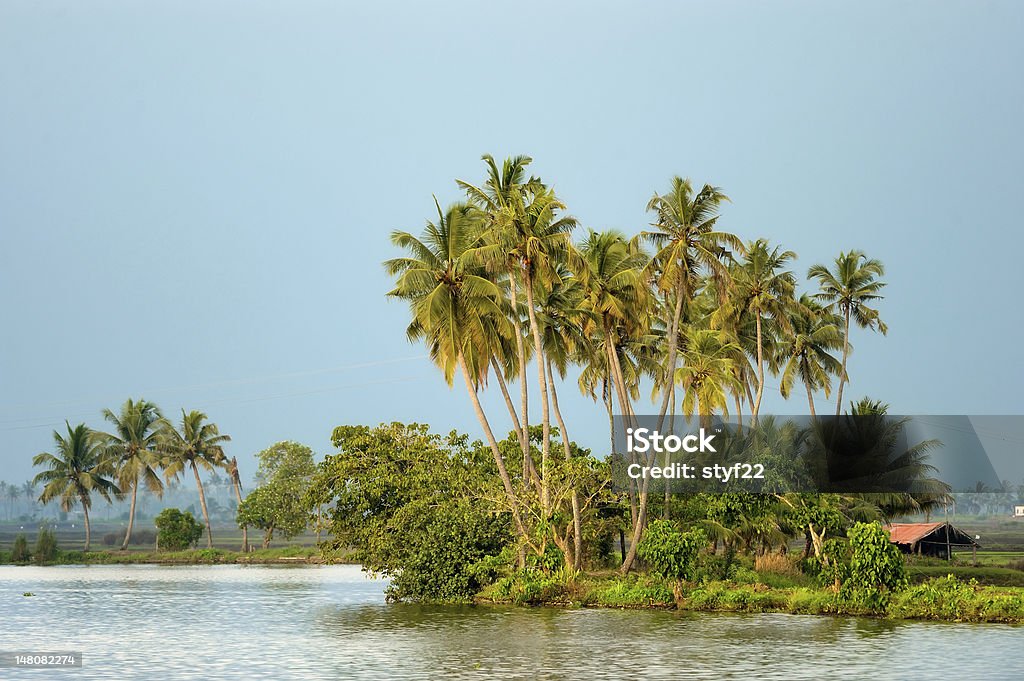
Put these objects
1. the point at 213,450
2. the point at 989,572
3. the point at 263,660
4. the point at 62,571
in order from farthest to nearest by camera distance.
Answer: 1. the point at 213,450
2. the point at 62,571
3. the point at 989,572
4. the point at 263,660

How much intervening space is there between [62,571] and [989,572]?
56.5 metres

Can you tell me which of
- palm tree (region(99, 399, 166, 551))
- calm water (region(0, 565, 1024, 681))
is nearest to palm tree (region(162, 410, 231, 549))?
palm tree (region(99, 399, 166, 551))

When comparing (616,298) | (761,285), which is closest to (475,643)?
(616,298)

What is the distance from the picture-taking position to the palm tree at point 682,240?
134 ft

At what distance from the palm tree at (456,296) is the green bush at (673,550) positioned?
4.81 metres

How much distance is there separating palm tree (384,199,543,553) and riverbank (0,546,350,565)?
47587 mm

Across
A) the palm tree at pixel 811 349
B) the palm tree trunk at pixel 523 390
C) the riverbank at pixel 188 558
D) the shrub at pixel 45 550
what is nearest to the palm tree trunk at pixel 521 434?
the palm tree trunk at pixel 523 390

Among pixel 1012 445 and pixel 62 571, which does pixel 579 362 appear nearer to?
pixel 1012 445

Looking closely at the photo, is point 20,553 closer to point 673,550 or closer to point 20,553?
point 20,553

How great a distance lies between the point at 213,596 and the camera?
157 feet

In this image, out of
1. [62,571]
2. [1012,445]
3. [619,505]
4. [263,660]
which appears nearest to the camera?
[263,660]

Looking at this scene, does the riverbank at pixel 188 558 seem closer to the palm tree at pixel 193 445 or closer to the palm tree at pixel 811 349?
the palm tree at pixel 193 445

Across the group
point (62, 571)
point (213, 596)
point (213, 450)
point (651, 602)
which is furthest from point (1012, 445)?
point (213, 450)

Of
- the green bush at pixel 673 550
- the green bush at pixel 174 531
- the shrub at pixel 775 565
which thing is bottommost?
the shrub at pixel 775 565
